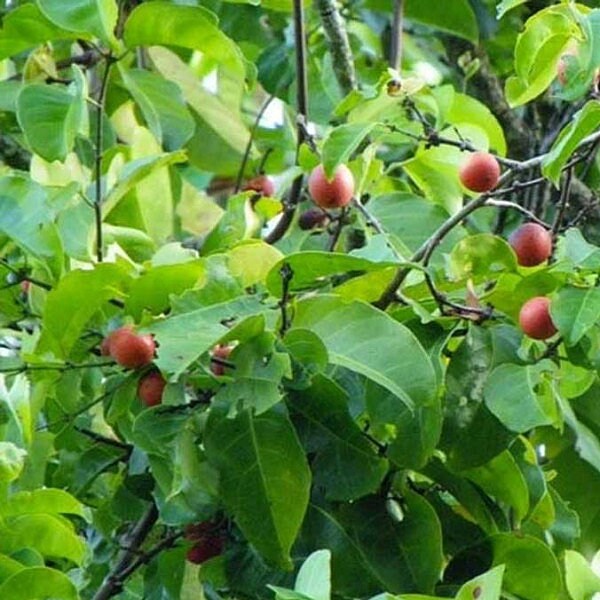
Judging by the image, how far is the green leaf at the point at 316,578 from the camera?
3.51 ft

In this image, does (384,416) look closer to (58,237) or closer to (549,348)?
(549,348)

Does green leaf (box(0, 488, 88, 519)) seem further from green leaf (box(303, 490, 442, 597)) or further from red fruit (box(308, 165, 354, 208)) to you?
red fruit (box(308, 165, 354, 208))

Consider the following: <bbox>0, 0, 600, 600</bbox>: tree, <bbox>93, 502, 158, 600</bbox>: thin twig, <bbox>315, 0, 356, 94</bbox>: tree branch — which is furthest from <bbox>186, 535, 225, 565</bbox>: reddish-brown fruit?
<bbox>315, 0, 356, 94</bbox>: tree branch

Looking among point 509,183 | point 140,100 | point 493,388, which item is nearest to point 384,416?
point 493,388

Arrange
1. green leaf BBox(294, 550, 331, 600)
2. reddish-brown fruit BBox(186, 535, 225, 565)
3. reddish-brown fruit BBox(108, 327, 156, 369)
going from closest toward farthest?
green leaf BBox(294, 550, 331, 600), reddish-brown fruit BBox(108, 327, 156, 369), reddish-brown fruit BBox(186, 535, 225, 565)

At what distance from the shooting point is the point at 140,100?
5.83ft

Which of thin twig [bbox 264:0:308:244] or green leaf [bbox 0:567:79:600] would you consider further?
thin twig [bbox 264:0:308:244]

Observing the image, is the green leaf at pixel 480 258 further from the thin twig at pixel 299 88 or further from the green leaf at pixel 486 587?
the thin twig at pixel 299 88

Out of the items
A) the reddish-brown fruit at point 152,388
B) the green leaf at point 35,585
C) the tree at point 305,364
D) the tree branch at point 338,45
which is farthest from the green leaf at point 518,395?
the tree branch at point 338,45

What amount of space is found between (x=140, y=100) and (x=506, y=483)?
1.98ft

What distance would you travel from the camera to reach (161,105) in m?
1.86

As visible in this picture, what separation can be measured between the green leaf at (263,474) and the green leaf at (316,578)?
0.16 meters

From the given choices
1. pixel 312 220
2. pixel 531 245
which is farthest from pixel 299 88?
pixel 531 245

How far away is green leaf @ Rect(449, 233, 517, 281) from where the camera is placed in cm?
129
